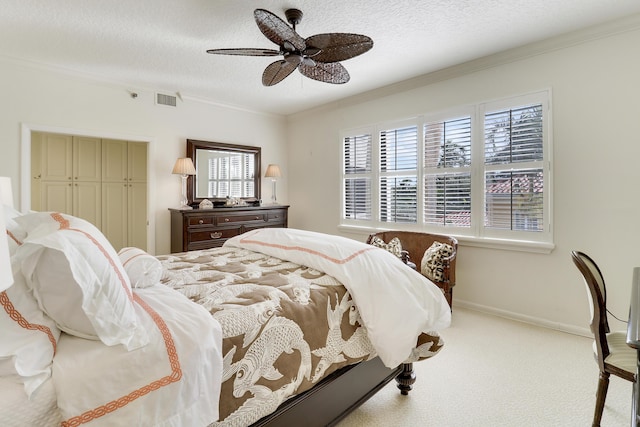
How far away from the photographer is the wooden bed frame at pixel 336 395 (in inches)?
53.4

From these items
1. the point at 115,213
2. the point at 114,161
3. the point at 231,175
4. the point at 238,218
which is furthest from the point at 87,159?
the point at 238,218

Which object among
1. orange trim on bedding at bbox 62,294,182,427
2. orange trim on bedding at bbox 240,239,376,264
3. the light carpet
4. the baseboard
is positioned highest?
orange trim on bedding at bbox 240,239,376,264

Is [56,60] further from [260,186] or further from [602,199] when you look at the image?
[602,199]

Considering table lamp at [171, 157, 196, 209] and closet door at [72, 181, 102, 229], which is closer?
table lamp at [171, 157, 196, 209]

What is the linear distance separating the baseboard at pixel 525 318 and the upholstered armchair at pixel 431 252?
0.36 metres

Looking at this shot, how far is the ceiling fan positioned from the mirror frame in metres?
2.14

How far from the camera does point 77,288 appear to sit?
0.91 m

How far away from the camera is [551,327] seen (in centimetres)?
302

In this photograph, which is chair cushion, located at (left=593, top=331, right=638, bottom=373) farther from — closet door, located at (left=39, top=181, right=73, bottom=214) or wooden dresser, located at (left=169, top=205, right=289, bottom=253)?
closet door, located at (left=39, top=181, right=73, bottom=214)

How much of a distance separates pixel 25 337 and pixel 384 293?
139cm

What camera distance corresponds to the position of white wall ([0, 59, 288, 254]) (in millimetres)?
3285

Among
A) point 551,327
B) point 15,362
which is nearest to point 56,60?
point 15,362

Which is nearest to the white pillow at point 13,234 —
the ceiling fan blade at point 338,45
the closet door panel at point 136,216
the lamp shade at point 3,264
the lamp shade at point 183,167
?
the lamp shade at point 3,264

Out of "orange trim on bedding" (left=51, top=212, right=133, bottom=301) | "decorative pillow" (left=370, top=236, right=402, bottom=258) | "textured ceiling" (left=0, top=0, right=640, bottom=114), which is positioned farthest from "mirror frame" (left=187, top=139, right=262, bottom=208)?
"orange trim on bedding" (left=51, top=212, right=133, bottom=301)
